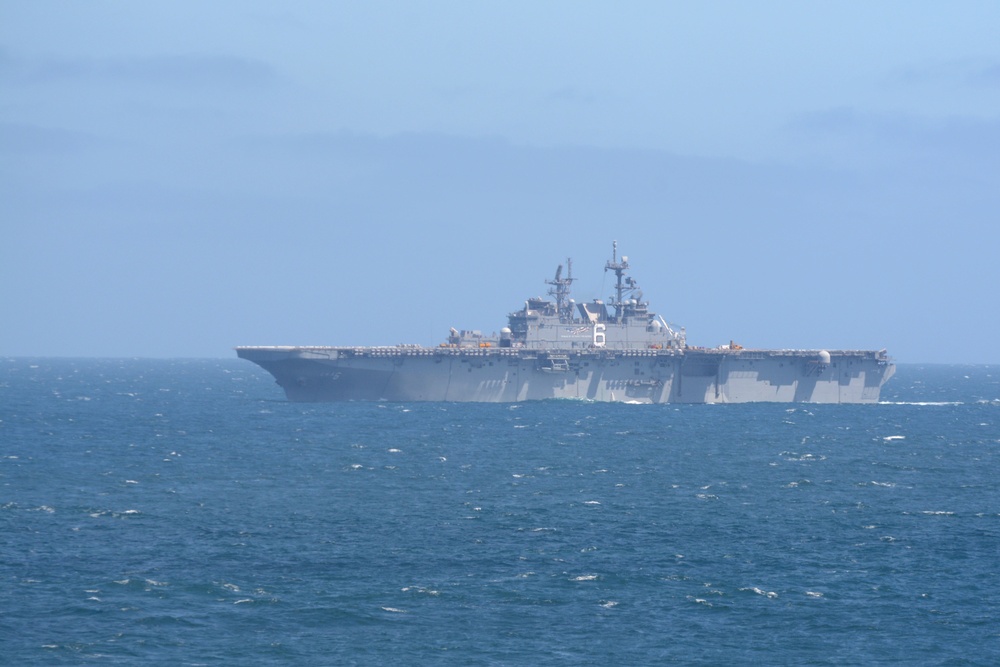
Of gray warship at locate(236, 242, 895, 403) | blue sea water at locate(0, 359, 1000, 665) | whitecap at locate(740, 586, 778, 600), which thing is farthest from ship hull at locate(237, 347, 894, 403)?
whitecap at locate(740, 586, 778, 600)

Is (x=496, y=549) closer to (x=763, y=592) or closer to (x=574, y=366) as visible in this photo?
(x=763, y=592)

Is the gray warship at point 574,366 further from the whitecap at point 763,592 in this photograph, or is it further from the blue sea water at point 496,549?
the whitecap at point 763,592

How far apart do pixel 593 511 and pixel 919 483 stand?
41.0 ft

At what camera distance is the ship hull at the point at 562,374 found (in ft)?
211

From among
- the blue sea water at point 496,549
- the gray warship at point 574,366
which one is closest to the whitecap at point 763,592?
the blue sea water at point 496,549

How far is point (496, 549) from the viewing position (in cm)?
2773

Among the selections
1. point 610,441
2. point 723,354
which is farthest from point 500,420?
point 723,354

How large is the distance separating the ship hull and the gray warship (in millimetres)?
53

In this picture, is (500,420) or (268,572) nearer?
(268,572)

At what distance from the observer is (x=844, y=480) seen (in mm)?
40062

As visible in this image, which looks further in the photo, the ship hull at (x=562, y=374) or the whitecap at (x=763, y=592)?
the ship hull at (x=562, y=374)

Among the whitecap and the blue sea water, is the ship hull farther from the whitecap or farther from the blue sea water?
the whitecap

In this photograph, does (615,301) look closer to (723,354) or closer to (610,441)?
(723,354)

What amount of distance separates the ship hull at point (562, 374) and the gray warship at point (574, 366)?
0.17 feet
